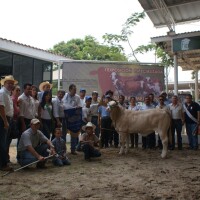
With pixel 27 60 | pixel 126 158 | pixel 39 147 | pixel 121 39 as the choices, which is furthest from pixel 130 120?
pixel 121 39

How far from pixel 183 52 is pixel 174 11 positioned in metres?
1.41

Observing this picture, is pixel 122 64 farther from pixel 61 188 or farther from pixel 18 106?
pixel 61 188

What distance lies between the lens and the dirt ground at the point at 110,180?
4512mm

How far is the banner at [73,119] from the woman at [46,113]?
1.79 feet

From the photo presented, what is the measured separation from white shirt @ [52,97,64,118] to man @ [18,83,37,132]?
26.4 inches

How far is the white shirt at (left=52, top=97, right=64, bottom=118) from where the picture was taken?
7.46m

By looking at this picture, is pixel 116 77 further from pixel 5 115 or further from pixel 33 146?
pixel 5 115

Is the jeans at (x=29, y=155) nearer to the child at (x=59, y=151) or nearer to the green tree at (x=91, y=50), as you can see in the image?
the child at (x=59, y=151)

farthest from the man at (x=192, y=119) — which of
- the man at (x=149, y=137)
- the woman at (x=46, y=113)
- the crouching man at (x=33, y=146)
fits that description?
the crouching man at (x=33, y=146)

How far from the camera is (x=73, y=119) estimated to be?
795 centimetres

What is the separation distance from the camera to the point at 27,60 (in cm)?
1383

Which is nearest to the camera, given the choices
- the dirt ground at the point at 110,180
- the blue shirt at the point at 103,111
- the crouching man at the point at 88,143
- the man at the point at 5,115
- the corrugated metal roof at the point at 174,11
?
the dirt ground at the point at 110,180

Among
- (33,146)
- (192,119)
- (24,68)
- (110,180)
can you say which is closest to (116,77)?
(192,119)

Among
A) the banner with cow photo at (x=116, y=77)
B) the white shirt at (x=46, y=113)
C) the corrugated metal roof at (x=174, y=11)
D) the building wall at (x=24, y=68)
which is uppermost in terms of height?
the corrugated metal roof at (x=174, y=11)
